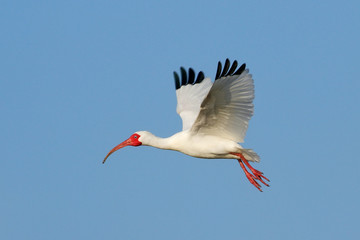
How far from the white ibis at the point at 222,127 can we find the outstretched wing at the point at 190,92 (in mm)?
1194

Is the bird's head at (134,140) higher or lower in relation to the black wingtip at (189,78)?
lower

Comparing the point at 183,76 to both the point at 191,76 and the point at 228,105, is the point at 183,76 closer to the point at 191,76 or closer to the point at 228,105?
the point at 191,76

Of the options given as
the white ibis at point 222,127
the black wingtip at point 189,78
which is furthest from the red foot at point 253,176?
the black wingtip at point 189,78

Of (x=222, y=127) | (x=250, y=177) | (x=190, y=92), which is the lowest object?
(x=250, y=177)

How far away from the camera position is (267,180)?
20.9m

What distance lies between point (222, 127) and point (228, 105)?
42.1 inches

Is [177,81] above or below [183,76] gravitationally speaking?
below

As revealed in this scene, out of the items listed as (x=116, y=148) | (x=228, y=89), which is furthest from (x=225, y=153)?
(x=116, y=148)

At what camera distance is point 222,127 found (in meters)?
20.3

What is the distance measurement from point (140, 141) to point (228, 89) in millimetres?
4524

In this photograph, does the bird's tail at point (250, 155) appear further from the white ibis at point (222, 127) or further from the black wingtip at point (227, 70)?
the black wingtip at point (227, 70)

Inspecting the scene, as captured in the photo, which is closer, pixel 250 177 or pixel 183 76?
pixel 250 177

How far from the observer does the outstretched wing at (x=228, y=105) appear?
61.4 feet

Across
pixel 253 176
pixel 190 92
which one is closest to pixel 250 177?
pixel 253 176
